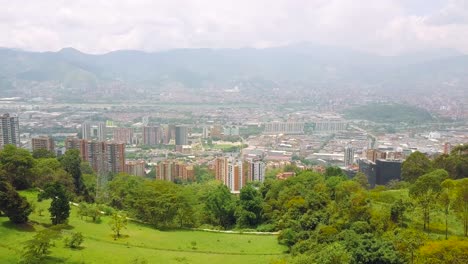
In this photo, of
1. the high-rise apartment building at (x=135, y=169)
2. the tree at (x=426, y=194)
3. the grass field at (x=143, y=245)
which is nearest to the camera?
the grass field at (x=143, y=245)

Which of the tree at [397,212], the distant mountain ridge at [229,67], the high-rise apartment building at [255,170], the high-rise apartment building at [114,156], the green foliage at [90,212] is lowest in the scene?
the high-rise apartment building at [255,170]

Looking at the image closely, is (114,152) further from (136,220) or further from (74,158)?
(136,220)

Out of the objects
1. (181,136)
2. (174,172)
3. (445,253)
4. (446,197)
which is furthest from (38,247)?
(181,136)

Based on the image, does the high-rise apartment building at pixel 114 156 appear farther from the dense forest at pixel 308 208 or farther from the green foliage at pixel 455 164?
the green foliage at pixel 455 164

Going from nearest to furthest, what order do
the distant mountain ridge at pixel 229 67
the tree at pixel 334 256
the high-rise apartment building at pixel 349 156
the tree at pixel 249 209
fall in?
the tree at pixel 334 256 → the tree at pixel 249 209 → the high-rise apartment building at pixel 349 156 → the distant mountain ridge at pixel 229 67

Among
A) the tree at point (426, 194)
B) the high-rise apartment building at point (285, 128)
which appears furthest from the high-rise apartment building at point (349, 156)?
the tree at point (426, 194)
